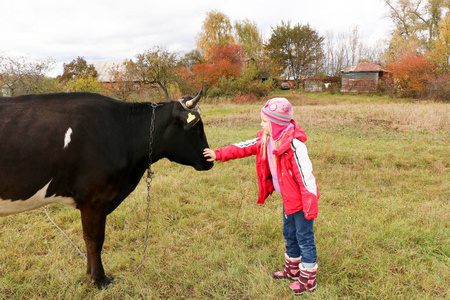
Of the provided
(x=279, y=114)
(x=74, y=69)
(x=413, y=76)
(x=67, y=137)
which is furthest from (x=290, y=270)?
(x=74, y=69)

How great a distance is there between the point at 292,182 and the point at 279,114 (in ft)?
2.17

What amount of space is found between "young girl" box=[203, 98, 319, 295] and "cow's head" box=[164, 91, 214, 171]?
737mm

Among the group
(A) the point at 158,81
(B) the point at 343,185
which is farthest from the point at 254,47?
(B) the point at 343,185

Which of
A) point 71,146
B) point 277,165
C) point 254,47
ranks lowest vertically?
point 277,165

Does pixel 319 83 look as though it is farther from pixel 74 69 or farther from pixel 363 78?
pixel 74 69

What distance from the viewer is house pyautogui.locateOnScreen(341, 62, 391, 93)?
33.5 m

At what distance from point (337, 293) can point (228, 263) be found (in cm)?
116

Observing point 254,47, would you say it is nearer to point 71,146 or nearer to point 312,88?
point 312,88

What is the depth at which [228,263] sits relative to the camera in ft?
11.1

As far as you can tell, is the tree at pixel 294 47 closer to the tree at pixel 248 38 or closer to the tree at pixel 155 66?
the tree at pixel 248 38

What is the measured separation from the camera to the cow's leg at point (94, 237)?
9.56 feet

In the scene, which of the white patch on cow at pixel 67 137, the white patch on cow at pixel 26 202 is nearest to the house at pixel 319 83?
the white patch on cow at pixel 67 137

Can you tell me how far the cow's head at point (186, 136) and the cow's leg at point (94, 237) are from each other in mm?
992

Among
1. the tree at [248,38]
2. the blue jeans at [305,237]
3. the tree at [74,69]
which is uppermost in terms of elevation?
the tree at [248,38]
